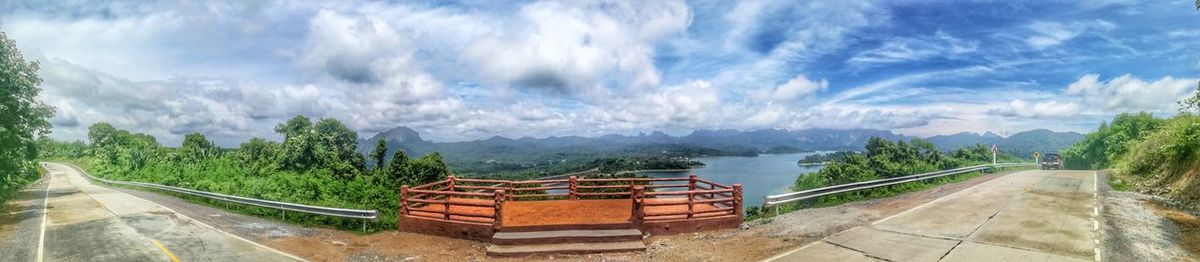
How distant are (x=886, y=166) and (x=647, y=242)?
35415 millimetres

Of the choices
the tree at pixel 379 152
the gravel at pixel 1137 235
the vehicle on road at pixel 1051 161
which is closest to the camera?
the gravel at pixel 1137 235

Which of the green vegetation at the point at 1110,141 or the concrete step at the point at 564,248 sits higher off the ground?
the green vegetation at the point at 1110,141

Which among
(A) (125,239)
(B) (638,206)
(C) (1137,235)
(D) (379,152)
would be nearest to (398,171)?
(D) (379,152)

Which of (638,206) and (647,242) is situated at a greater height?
(638,206)

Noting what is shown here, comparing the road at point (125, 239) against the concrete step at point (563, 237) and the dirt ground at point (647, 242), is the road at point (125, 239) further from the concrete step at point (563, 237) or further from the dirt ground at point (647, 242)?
the concrete step at point (563, 237)

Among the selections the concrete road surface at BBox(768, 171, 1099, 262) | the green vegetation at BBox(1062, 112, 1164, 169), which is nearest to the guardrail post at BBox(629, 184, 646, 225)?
the concrete road surface at BBox(768, 171, 1099, 262)

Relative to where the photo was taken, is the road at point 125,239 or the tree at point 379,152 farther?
the tree at point 379,152

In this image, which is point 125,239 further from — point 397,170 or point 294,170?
point 294,170

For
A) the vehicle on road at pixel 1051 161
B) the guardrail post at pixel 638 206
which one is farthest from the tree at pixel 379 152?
the vehicle on road at pixel 1051 161

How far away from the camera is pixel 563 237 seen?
11.2 metres

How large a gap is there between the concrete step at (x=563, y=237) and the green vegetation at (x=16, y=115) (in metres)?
18.0

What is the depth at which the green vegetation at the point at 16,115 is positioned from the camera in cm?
1648

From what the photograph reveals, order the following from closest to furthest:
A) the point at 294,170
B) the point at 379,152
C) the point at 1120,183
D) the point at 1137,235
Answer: the point at 1137,235 < the point at 1120,183 < the point at 379,152 < the point at 294,170

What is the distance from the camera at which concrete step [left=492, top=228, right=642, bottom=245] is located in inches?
441
